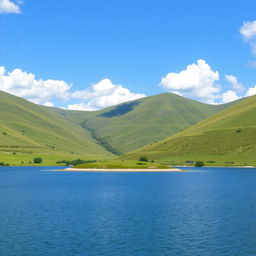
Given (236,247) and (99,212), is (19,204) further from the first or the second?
(236,247)

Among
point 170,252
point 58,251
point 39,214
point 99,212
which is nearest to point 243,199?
point 99,212

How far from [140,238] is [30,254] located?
1773 cm

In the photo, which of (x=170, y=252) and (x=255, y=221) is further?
(x=255, y=221)

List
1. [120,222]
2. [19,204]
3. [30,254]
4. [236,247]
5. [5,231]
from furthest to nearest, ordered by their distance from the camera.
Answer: [19,204] < [120,222] < [5,231] < [236,247] < [30,254]

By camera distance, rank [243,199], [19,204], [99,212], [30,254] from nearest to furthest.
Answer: [30,254], [99,212], [19,204], [243,199]

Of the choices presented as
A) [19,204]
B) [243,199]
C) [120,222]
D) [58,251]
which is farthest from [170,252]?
[243,199]

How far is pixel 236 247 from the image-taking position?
54031 millimetres

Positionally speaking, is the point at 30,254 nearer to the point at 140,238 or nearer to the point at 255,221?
the point at 140,238

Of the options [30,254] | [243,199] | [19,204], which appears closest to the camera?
[30,254]

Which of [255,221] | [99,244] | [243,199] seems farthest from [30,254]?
[243,199]

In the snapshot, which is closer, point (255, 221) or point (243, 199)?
point (255, 221)

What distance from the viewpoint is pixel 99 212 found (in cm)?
8594

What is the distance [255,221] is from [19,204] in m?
58.5

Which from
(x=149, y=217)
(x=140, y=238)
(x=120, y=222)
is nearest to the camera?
(x=140, y=238)
